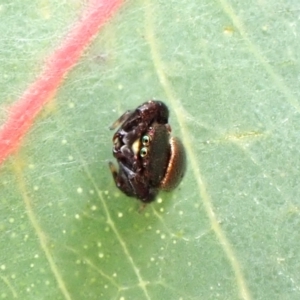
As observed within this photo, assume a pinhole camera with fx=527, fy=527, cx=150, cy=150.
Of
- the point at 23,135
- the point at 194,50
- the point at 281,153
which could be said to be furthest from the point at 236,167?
the point at 23,135

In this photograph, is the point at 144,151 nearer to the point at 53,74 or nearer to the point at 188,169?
the point at 188,169

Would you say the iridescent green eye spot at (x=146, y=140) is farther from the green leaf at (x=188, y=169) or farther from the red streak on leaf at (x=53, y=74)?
the red streak on leaf at (x=53, y=74)

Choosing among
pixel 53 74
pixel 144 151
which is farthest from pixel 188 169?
pixel 53 74

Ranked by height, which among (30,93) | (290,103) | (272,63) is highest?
(30,93)

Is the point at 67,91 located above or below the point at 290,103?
above

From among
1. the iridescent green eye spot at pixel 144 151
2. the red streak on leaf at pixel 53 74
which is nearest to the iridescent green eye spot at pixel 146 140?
the iridescent green eye spot at pixel 144 151

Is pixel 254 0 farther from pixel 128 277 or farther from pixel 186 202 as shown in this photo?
pixel 128 277
